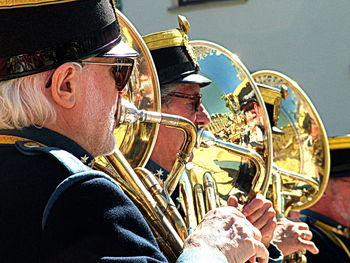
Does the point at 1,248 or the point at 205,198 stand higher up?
the point at 1,248

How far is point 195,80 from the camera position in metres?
3.34

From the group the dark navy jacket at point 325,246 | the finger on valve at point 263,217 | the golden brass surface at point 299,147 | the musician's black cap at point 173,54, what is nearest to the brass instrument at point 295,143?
the golden brass surface at point 299,147

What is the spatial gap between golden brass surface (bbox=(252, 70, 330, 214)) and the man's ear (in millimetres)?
2689

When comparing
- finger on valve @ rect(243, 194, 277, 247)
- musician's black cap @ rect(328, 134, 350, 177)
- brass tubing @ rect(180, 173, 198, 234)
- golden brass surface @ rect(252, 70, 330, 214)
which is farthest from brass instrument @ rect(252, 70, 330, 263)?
finger on valve @ rect(243, 194, 277, 247)

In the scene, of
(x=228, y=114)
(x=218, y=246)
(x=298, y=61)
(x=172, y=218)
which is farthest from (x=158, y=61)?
(x=298, y=61)

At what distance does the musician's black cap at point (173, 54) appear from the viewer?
325 cm

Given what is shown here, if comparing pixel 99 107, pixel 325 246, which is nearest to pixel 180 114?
pixel 99 107

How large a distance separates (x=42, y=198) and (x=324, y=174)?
3.17 m

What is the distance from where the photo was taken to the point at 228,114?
3545mm

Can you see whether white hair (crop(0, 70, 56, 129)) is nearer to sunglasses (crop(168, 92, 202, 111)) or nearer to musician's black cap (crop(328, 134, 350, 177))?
sunglasses (crop(168, 92, 202, 111))

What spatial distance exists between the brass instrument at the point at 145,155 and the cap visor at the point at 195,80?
0.48 metres

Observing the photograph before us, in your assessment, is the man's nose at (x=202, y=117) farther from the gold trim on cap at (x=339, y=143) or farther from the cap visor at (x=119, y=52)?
the gold trim on cap at (x=339, y=143)

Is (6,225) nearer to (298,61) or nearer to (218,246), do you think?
(218,246)

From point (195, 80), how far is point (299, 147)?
1420 mm
